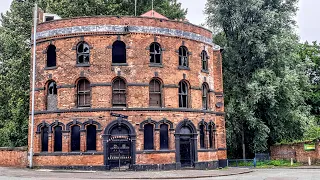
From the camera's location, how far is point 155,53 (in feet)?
94.8

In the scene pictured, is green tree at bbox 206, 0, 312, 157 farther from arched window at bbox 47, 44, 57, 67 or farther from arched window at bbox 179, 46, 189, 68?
arched window at bbox 47, 44, 57, 67

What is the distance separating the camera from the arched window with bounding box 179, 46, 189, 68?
30.0 metres

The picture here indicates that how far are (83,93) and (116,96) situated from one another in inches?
92.3

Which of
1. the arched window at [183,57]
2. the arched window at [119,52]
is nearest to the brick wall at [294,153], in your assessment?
the arched window at [183,57]

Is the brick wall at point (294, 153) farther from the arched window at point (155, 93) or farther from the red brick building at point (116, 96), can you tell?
the arched window at point (155, 93)

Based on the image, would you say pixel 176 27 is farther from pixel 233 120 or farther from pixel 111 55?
pixel 233 120

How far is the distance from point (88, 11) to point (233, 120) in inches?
703

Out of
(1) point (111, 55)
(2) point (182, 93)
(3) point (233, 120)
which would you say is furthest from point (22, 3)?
(3) point (233, 120)

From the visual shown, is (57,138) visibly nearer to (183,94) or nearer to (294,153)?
(183,94)

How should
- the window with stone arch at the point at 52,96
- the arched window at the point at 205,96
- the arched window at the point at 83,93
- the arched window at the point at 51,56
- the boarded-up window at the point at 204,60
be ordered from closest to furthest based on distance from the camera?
the arched window at the point at 83,93, the window with stone arch at the point at 52,96, the arched window at the point at 51,56, the arched window at the point at 205,96, the boarded-up window at the point at 204,60

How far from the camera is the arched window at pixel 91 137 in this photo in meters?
27.3

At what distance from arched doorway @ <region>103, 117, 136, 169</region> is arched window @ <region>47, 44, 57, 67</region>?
643 centimetres

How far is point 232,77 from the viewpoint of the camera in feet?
127

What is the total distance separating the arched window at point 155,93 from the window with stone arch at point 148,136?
5.23 ft
